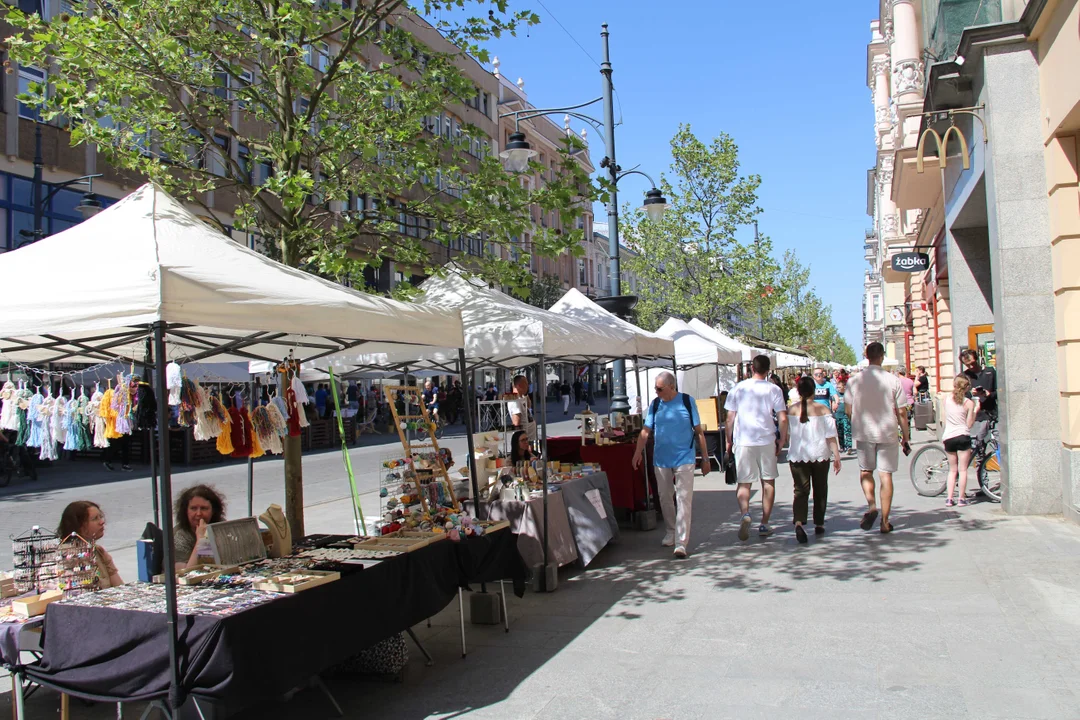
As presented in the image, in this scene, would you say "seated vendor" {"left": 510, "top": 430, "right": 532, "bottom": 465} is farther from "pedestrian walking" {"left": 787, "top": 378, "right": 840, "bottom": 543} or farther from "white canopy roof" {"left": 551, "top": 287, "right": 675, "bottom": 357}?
"pedestrian walking" {"left": 787, "top": 378, "right": 840, "bottom": 543}

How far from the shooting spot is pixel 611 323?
10188 millimetres

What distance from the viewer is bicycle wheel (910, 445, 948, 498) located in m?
11.2

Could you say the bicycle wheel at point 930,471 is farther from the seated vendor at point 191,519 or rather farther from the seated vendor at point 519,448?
the seated vendor at point 191,519

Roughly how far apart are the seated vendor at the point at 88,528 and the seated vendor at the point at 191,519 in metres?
0.43

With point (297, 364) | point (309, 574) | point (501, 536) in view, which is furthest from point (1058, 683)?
point (297, 364)

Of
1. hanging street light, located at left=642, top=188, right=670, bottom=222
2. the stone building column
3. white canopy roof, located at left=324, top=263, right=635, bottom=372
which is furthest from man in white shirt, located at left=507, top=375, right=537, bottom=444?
the stone building column

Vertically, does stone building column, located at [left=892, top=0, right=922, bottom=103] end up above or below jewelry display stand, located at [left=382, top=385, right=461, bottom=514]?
above

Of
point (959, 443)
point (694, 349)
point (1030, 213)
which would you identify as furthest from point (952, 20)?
point (694, 349)

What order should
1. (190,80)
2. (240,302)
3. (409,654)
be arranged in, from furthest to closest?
(190,80) < (409,654) < (240,302)

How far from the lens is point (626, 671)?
205 inches

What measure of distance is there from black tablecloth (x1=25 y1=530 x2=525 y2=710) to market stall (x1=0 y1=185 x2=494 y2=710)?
1cm

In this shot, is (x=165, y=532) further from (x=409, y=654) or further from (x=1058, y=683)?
(x=1058, y=683)

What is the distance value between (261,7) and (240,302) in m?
4.58

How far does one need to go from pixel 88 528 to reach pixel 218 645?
1.75 meters
